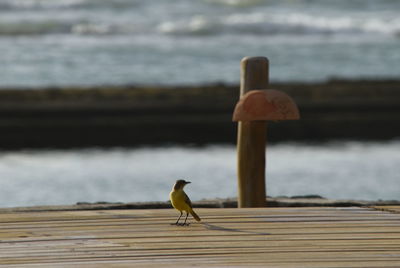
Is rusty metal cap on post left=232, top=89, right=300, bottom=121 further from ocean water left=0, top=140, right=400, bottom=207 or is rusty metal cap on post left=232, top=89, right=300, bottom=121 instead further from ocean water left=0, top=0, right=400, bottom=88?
ocean water left=0, top=0, right=400, bottom=88

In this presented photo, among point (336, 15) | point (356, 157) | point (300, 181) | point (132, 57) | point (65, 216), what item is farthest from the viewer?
point (336, 15)

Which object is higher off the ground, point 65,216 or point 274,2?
point 274,2

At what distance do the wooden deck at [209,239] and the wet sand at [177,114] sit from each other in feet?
29.5

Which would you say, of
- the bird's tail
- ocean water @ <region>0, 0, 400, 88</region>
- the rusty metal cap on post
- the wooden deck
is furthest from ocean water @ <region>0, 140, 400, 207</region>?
ocean water @ <region>0, 0, 400, 88</region>

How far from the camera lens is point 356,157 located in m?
13.4

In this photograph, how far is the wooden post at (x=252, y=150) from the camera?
7.51 m

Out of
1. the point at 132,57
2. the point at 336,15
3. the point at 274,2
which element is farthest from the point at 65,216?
the point at 274,2

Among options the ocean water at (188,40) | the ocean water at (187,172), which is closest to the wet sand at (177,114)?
the ocean water at (187,172)

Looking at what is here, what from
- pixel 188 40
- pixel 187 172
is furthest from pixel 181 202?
pixel 188 40

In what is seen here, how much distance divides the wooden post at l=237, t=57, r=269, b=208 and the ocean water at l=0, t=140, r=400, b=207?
2868 millimetres

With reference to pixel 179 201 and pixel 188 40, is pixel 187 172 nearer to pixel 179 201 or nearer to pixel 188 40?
pixel 179 201

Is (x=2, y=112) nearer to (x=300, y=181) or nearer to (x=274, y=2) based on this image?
(x=300, y=181)

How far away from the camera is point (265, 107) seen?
7.25m

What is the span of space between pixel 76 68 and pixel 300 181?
14637 mm
